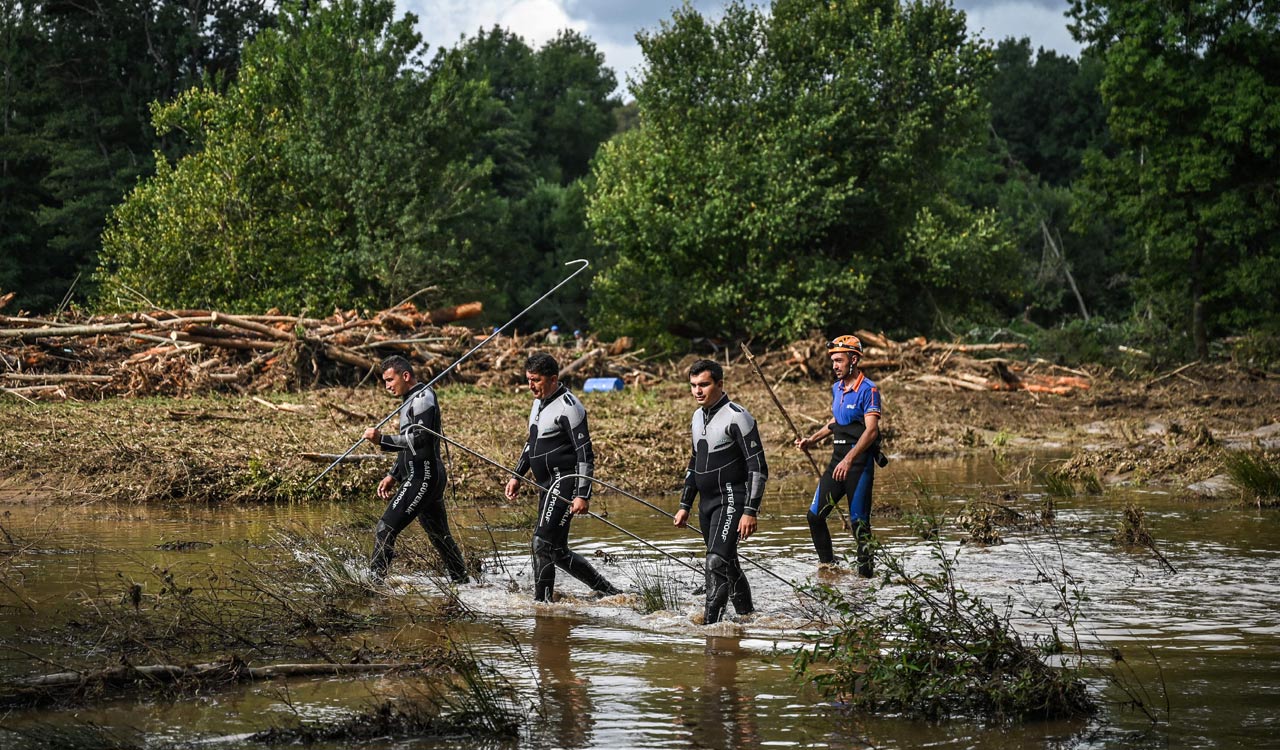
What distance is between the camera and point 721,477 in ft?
30.6

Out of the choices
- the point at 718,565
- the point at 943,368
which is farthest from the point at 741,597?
the point at 943,368

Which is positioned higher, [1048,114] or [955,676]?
[1048,114]

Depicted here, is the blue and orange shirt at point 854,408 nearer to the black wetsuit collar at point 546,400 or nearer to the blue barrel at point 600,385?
the black wetsuit collar at point 546,400

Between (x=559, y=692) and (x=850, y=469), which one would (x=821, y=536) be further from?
(x=559, y=692)

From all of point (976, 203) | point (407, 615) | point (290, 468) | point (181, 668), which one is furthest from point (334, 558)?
point (976, 203)

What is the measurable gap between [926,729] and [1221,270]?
1274 inches

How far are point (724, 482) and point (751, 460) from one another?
0.26 meters

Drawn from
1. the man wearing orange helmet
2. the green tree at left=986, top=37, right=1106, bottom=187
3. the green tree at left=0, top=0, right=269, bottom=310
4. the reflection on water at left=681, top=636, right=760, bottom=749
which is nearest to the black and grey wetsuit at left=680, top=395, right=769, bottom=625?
the reflection on water at left=681, top=636, right=760, bottom=749

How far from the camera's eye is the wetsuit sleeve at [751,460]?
9.12 metres

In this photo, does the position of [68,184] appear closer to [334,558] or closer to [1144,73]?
[1144,73]

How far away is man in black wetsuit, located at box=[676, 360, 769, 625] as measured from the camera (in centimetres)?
923

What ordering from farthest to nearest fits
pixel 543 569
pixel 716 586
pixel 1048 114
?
pixel 1048 114, pixel 543 569, pixel 716 586

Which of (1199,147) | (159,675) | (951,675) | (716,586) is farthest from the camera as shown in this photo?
(1199,147)

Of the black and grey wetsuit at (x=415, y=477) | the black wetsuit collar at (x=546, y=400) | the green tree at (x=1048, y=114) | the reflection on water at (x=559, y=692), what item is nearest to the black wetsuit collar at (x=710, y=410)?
the black wetsuit collar at (x=546, y=400)
